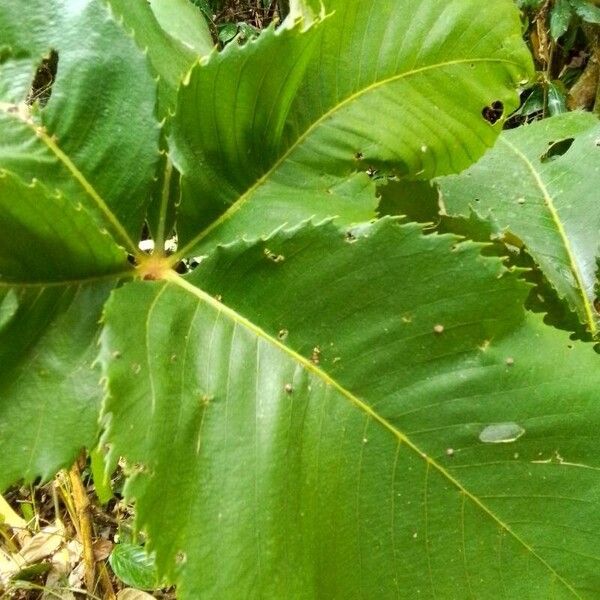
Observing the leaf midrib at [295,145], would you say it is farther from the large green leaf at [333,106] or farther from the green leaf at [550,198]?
the green leaf at [550,198]

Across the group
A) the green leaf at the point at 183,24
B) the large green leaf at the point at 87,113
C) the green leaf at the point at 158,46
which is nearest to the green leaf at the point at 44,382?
the large green leaf at the point at 87,113

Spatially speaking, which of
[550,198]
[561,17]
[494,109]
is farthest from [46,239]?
[561,17]

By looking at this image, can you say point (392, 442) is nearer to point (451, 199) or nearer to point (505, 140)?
point (451, 199)

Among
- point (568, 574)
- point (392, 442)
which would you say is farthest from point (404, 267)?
point (568, 574)

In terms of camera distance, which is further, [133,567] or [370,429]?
[133,567]

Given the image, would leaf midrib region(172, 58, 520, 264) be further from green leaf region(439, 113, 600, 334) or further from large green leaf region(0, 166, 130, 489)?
green leaf region(439, 113, 600, 334)

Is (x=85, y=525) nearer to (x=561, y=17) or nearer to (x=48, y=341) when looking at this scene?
(x=48, y=341)
